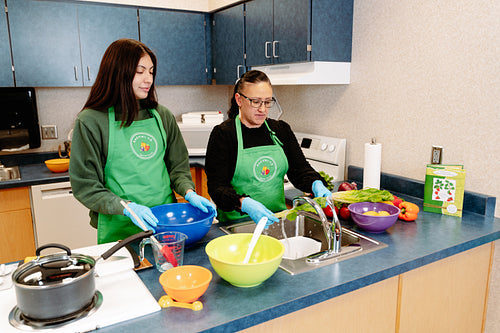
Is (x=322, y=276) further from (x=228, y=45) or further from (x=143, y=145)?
(x=228, y=45)

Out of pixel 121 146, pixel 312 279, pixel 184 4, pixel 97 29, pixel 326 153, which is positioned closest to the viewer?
pixel 312 279

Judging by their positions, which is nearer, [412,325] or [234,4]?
[412,325]

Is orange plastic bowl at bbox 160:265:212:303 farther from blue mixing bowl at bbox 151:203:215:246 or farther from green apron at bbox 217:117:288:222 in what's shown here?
green apron at bbox 217:117:288:222

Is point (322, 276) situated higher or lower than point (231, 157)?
lower

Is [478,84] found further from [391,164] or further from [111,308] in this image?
[111,308]

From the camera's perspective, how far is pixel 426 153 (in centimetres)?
209

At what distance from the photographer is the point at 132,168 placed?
165 cm

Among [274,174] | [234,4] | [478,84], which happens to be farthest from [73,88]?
[478,84]

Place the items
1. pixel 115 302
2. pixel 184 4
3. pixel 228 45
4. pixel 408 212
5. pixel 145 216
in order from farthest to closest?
pixel 184 4
pixel 228 45
pixel 408 212
pixel 145 216
pixel 115 302

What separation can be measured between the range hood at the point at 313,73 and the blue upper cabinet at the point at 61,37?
1.38 metres

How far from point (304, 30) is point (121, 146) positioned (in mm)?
1299

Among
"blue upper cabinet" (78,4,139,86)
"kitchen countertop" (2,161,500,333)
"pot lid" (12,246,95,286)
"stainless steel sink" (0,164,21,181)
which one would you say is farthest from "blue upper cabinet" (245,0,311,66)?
"stainless steel sink" (0,164,21,181)

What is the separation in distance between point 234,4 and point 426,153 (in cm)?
186

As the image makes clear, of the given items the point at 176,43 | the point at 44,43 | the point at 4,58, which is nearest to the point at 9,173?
the point at 4,58
